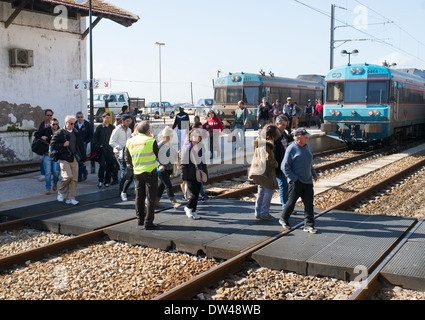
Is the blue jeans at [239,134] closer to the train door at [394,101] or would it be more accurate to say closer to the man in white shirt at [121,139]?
the train door at [394,101]

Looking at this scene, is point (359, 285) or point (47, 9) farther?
point (47, 9)

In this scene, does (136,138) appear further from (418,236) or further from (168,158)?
(418,236)

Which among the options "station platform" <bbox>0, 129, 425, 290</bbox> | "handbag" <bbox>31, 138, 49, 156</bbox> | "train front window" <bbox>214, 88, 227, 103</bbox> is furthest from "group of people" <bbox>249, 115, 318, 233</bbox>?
"train front window" <bbox>214, 88, 227, 103</bbox>

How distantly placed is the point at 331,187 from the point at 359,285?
7.02 metres

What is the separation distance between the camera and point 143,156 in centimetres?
766

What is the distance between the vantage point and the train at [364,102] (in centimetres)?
1881

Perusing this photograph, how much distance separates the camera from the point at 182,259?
21.4ft

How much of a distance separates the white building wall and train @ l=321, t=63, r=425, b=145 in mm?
10038

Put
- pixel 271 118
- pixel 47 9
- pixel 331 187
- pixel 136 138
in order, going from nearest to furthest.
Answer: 1. pixel 136 138
2. pixel 331 187
3. pixel 47 9
4. pixel 271 118

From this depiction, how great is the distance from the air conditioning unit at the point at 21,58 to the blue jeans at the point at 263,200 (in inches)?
446

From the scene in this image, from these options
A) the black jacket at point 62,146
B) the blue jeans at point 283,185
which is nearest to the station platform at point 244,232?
the blue jeans at point 283,185
